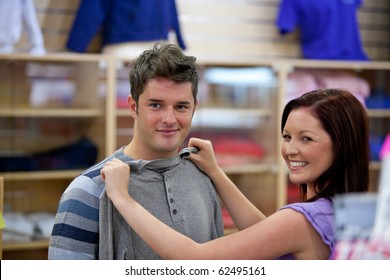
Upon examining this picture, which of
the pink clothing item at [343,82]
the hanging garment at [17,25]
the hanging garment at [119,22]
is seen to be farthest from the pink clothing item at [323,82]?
the hanging garment at [17,25]

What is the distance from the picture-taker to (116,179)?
1.39m

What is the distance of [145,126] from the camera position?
5.01 ft

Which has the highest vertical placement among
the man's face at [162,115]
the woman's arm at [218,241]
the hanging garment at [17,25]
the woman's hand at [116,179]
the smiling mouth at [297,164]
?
the hanging garment at [17,25]

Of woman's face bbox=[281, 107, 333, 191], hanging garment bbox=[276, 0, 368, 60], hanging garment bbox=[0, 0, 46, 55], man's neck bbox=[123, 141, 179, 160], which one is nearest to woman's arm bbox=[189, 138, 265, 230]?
man's neck bbox=[123, 141, 179, 160]

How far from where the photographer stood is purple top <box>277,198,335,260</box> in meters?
1.40

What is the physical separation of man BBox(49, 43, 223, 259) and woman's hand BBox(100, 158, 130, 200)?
0.14ft

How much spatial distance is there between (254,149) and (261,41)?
0.87m

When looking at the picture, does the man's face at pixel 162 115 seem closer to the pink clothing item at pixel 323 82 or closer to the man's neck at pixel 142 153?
the man's neck at pixel 142 153

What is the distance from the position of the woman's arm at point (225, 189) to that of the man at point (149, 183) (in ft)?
0.21

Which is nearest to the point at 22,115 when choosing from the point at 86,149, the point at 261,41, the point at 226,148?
the point at 86,149

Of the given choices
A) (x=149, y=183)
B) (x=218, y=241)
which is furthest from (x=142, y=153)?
(x=218, y=241)

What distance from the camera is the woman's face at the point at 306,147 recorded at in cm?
143

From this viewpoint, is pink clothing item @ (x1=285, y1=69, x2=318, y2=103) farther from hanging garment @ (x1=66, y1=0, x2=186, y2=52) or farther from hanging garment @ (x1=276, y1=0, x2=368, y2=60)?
hanging garment @ (x1=66, y1=0, x2=186, y2=52)

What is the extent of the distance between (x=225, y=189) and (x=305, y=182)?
29cm
